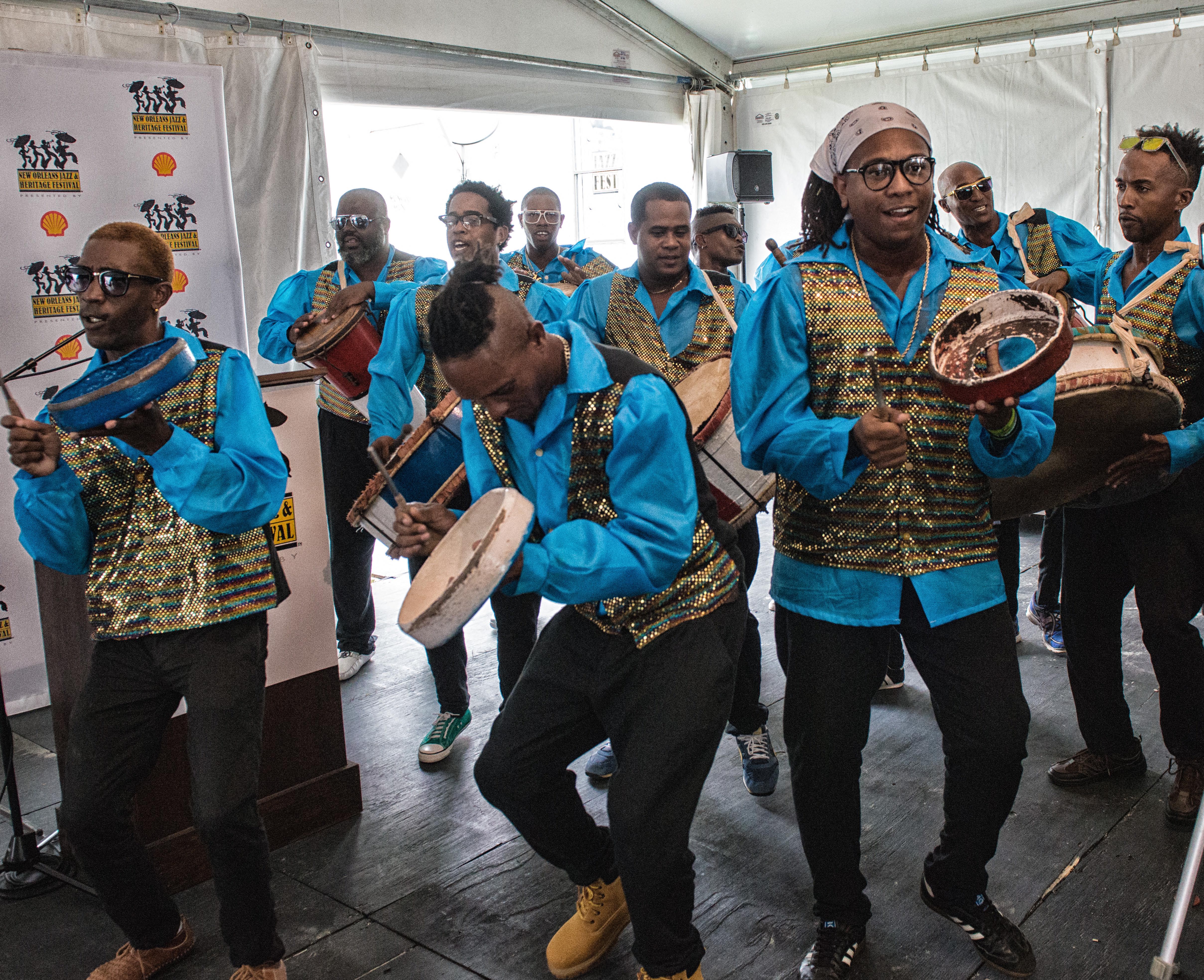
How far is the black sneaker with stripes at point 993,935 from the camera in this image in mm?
2518

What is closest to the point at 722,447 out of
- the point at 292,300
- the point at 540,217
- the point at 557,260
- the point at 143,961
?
the point at 143,961

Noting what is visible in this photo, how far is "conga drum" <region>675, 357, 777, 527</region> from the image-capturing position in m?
3.01

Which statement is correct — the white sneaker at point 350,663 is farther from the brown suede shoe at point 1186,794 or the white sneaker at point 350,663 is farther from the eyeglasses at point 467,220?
the brown suede shoe at point 1186,794

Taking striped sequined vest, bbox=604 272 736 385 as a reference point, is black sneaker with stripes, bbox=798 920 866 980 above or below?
below

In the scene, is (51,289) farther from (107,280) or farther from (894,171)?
(894,171)

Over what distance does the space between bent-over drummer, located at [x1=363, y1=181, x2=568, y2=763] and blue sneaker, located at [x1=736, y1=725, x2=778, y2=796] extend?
823mm

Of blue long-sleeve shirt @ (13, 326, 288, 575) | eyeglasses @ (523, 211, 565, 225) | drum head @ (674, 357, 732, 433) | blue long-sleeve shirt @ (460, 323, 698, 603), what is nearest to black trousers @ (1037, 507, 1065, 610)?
drum head @ (674, 357, 732, 433)

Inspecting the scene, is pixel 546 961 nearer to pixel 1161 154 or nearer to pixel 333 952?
pixel 333 952

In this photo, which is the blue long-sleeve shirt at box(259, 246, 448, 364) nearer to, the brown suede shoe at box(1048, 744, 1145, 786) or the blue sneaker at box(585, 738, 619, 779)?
the blue sneaker at box(585, 738, 619, 779)

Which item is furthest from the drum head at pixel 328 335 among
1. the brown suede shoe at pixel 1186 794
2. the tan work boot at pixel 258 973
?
the brown suede shoe at pixel 1186 794

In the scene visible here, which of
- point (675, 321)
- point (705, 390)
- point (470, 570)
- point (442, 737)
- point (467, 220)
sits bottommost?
point (442, 737)

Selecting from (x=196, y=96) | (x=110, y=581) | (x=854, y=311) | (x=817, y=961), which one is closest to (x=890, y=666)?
(x=817, y=961)

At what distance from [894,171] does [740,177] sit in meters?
6.45

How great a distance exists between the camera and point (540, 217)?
559 cm
